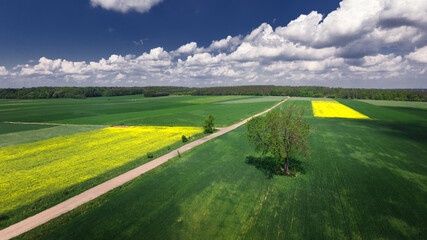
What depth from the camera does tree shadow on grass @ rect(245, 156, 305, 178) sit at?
71.4 feet

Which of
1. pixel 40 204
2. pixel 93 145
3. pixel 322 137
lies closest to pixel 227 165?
pixel 40 204

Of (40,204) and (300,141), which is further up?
(300,141)

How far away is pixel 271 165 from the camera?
24.0 m

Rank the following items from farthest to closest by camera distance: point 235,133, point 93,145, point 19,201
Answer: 1. point 235,133
2. point 93,145
3. point 19,201

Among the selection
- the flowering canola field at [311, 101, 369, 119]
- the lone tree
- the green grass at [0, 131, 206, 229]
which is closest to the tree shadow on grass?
the lone tree

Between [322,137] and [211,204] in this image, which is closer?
[211,204]

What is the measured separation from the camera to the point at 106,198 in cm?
1723

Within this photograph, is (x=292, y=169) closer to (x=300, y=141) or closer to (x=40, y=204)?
(x=300, y=141)

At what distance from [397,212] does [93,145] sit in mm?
43840

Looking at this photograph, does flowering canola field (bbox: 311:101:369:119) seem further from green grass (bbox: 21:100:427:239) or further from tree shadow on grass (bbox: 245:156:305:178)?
tree shadow on grass (bbox: 245:156:305:178)

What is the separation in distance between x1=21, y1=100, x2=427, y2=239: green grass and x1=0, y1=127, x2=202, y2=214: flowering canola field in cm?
737

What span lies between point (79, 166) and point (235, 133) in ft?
98.6

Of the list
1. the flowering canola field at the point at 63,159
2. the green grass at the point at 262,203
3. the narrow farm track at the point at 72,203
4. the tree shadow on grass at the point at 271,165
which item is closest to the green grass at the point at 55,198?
the narrow farm track at the point at 72,203

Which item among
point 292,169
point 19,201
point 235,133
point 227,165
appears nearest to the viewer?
point 19,201
